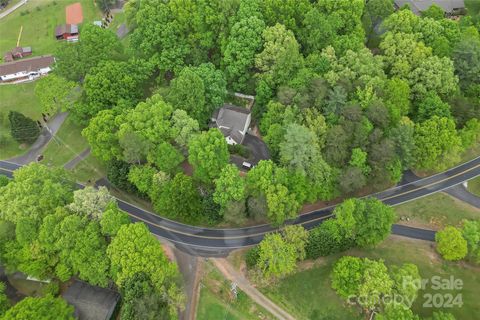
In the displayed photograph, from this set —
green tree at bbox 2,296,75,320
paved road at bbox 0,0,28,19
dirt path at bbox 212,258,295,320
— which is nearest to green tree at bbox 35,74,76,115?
green tree at bbox 2,296,75,320

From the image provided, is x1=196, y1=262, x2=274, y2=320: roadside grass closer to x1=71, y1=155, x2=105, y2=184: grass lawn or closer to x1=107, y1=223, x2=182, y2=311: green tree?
x1=107, y1=223, x2=182, y2=311: green tree

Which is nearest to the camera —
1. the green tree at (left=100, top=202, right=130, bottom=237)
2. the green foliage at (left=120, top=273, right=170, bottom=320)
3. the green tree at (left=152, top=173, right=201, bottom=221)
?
the green foliage at (left=120, top=273, right=170, bottom=320)

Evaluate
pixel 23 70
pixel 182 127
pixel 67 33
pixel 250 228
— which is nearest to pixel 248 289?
pixel 250 228

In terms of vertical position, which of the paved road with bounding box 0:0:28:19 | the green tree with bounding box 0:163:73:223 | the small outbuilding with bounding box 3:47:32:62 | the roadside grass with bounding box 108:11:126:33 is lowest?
the green tree with bounding box 0:163:73:223

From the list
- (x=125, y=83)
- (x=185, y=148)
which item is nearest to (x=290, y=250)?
(x=185, y=148)

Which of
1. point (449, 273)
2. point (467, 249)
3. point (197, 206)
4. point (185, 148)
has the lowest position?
point (449, 273)

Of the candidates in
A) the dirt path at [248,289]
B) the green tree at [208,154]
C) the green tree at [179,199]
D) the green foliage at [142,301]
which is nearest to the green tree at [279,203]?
the green tree at [208,154]

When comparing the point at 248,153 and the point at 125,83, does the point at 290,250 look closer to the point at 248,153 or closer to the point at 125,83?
the point at 248,153
